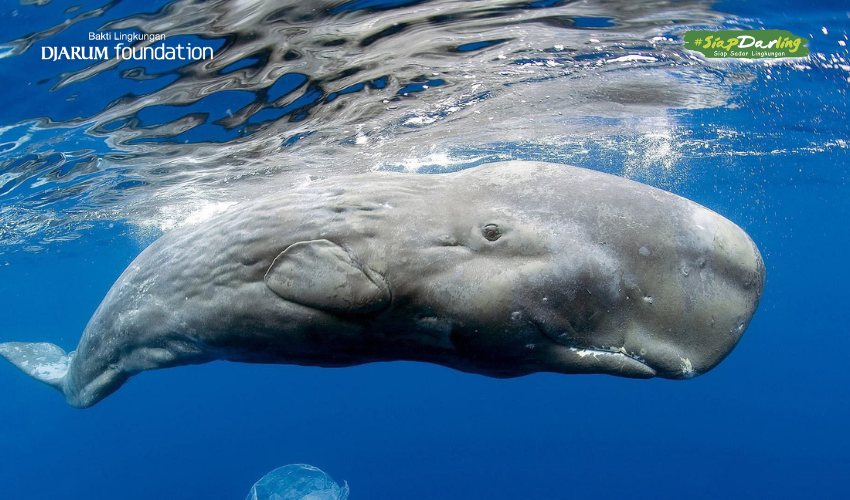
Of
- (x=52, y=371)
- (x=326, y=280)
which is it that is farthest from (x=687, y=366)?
(x=52, y=371)

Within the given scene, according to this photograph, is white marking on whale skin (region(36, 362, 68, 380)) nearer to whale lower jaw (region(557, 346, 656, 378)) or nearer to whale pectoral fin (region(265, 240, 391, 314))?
whale pectoral fin (region(265, 240, 391, 314))

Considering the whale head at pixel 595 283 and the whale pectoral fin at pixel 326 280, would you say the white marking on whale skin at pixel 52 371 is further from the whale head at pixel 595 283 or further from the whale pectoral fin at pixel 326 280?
the whale head at pixel 595 283

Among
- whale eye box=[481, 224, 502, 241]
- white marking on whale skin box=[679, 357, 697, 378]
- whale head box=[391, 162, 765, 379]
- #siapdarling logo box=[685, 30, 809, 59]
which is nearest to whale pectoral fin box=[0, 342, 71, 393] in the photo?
whale head box=[391, 162, 765, 379]

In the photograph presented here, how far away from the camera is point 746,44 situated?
1000cm

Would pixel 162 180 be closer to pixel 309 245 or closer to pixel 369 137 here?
pixel 369 137

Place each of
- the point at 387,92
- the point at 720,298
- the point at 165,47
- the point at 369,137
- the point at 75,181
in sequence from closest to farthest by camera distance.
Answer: the point at 720,298 → the point at 165,47 → the point at 387,92 → the point at 369,137 → the point at 75,181

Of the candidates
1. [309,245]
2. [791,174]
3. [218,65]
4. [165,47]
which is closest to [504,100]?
[218,65]

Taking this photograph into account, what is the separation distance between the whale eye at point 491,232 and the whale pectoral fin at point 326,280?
2.36ft

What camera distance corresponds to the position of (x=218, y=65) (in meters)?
8.51

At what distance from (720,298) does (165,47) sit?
26.6ft

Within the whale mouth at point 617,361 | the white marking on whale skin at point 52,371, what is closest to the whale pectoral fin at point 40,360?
the white marking on whale skin at point 52,371

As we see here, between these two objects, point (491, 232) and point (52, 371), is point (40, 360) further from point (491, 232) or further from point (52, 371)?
point (491, 232)

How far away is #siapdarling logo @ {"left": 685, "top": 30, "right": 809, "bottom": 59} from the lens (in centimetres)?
949

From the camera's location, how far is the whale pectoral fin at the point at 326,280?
321cm
